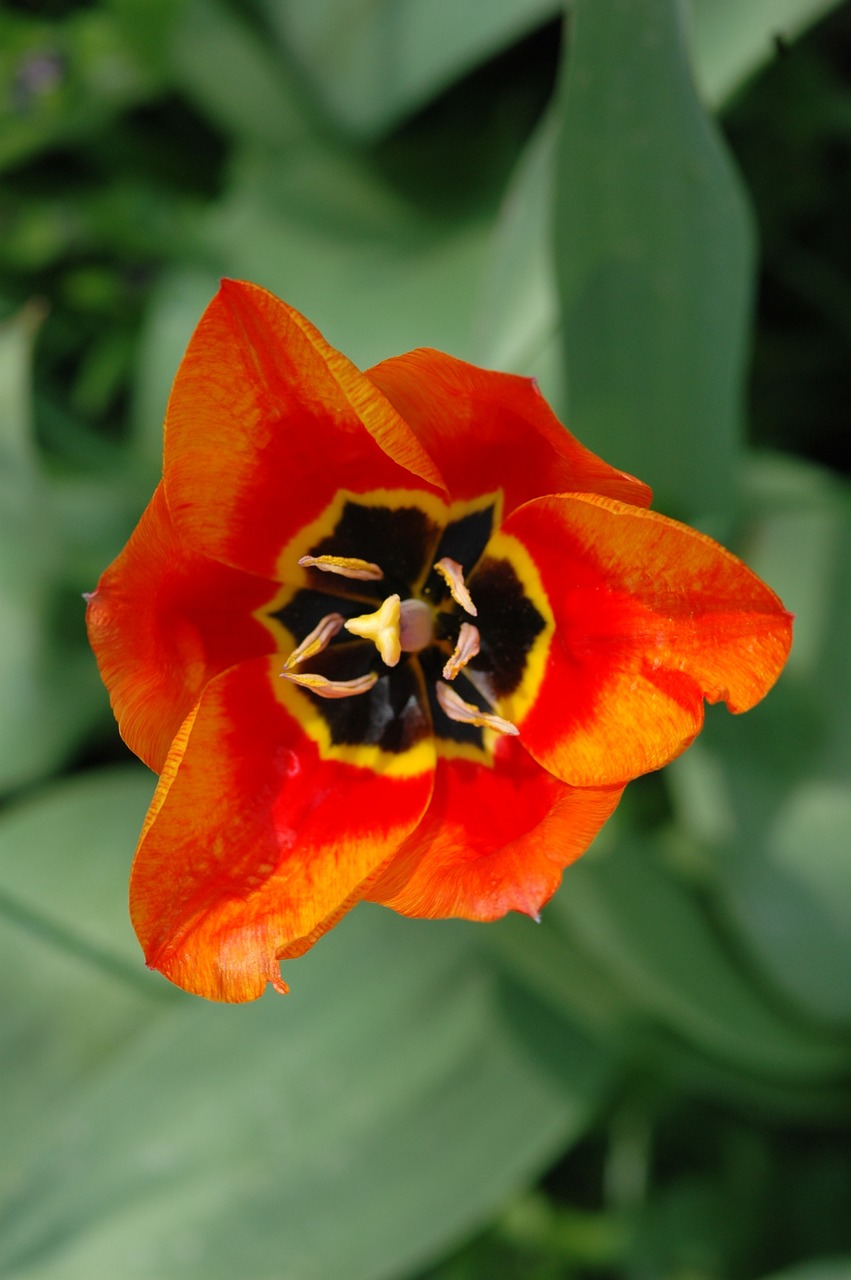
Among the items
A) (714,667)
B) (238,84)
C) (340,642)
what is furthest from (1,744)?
(714,667)

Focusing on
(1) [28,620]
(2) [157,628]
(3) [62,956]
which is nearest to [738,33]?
(2) [157,628]

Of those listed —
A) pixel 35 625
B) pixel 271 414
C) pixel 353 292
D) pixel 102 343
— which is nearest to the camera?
pixel 271 414

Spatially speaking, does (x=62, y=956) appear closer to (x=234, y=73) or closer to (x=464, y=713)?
(x=464, y=713)

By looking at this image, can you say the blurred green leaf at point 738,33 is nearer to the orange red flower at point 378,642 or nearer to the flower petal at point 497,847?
the orange red flower at point 378,642

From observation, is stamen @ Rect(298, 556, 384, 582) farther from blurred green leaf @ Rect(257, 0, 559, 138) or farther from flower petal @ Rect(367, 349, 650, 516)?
blurred green leaf @ Rect(257, 0, 559, 138)

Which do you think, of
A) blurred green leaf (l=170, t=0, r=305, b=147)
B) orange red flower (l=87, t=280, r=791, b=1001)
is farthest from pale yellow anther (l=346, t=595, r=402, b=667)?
blurred green leaf (l=170, t=0, r=305, b=147)

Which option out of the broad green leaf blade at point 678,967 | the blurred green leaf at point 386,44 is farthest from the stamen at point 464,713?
the blurred green leaf at point 386,44

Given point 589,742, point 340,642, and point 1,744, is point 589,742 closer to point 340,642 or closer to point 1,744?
point 340,642
